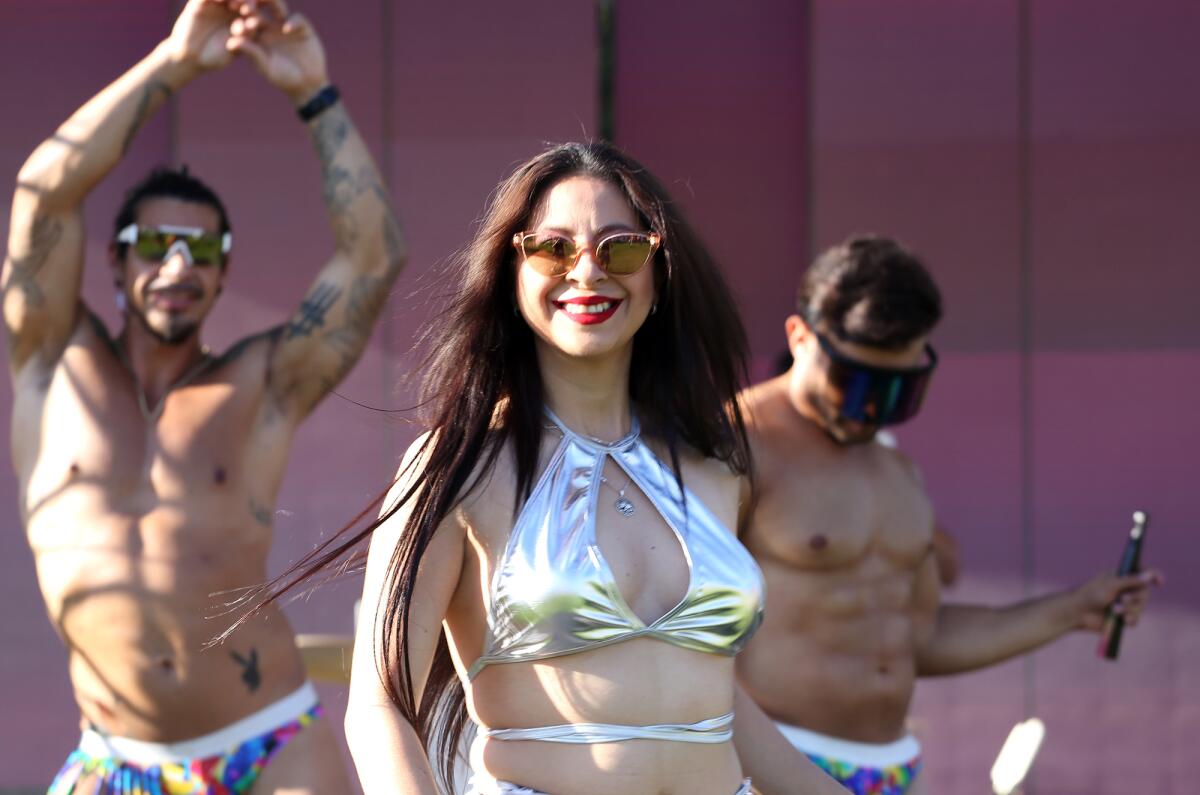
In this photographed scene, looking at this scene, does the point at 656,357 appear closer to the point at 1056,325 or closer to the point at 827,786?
the point at 827,786

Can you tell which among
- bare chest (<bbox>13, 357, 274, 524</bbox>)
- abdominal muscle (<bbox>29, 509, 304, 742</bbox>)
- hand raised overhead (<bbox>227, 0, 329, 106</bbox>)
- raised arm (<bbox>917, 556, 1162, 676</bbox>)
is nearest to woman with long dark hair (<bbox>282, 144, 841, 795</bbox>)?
abdominal muscle (<bbox>29, 509, 304, 742</bbox>)

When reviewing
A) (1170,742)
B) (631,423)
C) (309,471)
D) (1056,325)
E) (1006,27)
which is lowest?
(1170,742)

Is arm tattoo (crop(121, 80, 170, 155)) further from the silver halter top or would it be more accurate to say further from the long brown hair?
the silver halter top

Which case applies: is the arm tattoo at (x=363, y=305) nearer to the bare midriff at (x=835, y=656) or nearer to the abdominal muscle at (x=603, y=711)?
the bare midriff at (x=835, y=656)

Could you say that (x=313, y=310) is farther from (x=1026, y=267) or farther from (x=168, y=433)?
(x=1026, y=267)

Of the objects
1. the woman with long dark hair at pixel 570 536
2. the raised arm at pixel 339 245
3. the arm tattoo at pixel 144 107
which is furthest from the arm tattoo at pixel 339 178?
the woman with long dark hair at pixel 570 536

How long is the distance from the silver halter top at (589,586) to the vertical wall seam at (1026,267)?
419cm

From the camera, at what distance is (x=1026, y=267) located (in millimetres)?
6676

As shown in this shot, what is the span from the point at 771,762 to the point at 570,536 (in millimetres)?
532

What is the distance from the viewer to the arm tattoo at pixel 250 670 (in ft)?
14.4

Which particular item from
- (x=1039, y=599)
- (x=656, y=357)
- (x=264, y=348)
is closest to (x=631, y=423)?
(x=656, y=357)

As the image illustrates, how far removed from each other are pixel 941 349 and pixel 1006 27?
49.2 inches

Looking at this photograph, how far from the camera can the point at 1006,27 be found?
21.9ft

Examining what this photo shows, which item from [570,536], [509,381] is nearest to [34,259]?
[509,381]
